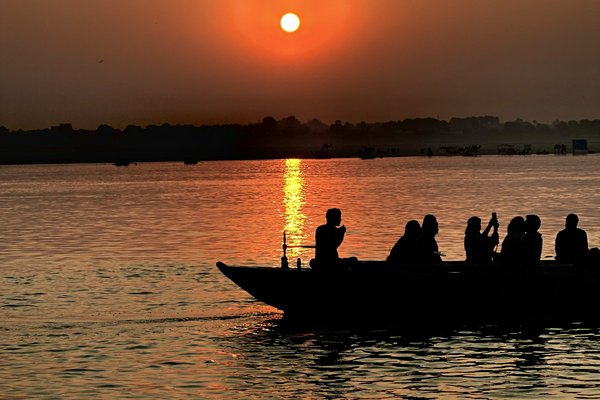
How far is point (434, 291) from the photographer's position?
83.9 ft

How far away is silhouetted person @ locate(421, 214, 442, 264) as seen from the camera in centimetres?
2553

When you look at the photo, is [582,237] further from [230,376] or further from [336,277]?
[230,376]

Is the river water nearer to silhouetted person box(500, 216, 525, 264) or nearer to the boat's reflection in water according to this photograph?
the boat's reflection in water

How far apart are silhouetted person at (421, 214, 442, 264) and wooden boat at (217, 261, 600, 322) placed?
0.79 ft

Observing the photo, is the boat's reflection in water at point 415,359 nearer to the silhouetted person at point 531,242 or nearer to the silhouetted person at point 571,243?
the silhouetted person at point 531,242

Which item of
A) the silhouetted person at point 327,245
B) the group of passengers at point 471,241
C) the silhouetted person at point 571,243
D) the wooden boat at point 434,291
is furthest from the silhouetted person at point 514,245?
the silhouetted person at point 327,245

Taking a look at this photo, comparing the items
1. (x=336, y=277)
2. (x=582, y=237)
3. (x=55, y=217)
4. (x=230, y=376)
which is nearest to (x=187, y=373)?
(x=230, y=376)

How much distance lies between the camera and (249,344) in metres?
24.1

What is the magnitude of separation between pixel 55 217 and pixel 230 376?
188 feet

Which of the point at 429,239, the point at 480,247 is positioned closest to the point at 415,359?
the point at 429,239

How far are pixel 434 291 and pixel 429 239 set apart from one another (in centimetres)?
118

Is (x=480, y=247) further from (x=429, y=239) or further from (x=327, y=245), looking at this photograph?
(x=327, y=245)

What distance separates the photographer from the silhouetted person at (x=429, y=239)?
83.8ft

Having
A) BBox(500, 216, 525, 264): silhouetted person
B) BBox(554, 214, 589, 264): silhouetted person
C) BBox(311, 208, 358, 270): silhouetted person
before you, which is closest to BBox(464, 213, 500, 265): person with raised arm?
BBox(500, 216, 525, 264): silhouetted person
